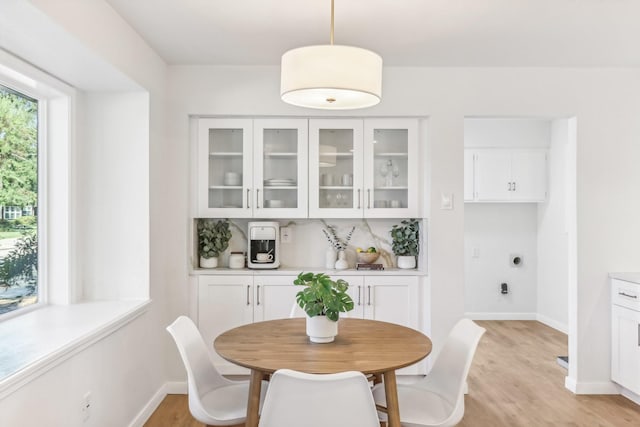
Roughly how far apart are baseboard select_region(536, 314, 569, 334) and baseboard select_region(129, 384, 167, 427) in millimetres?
4257

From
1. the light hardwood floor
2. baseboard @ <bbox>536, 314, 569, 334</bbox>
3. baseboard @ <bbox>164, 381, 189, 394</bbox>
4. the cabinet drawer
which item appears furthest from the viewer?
baseboard @ <bbox>536, 314, 569, 334</bbox>

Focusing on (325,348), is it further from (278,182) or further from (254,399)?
(278,182)

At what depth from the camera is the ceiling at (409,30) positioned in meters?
2.59

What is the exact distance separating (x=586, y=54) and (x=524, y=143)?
2.45m

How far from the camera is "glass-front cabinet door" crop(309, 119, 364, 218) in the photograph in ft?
12.5

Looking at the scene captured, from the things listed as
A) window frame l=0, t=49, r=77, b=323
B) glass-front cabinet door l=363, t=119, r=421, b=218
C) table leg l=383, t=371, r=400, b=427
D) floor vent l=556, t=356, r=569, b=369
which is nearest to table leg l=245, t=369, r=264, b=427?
table leg l=383, t=371, r=400, b=427

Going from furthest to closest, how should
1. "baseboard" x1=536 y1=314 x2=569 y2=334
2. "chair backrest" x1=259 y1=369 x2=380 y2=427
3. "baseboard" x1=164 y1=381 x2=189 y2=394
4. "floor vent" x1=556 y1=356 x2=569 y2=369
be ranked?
"baseboard" x1=536 y1=314 x2=569 y2=334 < "floor vent" x1=556 y1=356 x2=569 y2=369 < "baseboard" x1=164 y1=381 x2=189 y2=394 < "chair backrest" x1=259 y1=369 x2=380 y2=427

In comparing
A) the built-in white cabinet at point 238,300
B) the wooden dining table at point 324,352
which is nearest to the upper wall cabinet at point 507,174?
the built-in white cabinet at point 238,300

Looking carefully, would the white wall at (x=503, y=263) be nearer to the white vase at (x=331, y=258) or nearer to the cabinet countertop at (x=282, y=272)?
the cabinet countertop at (x=282, y=272)

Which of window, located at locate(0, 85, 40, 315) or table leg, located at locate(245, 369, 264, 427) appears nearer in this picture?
table leg, located at locate(245, 369, 264, 427)

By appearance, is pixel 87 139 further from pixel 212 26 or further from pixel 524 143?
pixel 524 143

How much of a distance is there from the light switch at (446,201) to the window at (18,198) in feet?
9.06

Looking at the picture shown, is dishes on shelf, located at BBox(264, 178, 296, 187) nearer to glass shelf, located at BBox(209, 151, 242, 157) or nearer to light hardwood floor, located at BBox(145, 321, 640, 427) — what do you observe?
glass shelf, located at BBox(209, 151, 242, 157)

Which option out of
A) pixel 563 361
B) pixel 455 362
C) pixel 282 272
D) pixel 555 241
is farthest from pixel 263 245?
pixel 555 241
